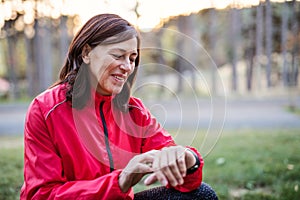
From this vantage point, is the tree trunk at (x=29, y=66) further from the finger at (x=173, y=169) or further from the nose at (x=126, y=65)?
the finger at (x=173, y=169)

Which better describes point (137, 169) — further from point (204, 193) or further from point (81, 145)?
point (204, 193)

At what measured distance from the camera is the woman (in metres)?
1.19

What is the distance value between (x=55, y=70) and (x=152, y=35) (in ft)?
35.1

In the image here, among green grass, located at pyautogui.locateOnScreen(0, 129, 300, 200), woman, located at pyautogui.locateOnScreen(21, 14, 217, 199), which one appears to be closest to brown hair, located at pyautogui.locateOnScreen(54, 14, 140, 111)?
woman, located at pyautogui.locateOnScreen(21, 14, 217, 199)

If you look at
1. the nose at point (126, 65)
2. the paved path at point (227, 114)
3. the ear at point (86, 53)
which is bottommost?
the paved path at point (227, 114)

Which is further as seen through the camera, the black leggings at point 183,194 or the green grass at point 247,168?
the green grass at point 247,168

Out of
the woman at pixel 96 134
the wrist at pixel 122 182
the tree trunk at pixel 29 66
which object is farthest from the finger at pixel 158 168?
the tree trunk at pixel 29 66

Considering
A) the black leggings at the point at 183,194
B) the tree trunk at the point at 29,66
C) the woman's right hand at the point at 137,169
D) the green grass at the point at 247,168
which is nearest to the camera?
the woman's right hand at the point at 137,169

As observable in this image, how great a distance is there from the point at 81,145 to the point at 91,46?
1.13ft

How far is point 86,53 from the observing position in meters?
1.41

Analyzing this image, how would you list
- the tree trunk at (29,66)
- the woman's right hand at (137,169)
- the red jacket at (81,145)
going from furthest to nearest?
the tree trunk at (29,66)
the red jacket at (81,145)
the woman's right hand at (137,169)

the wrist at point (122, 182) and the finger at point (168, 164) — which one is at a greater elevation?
the finger at point (168, 164)

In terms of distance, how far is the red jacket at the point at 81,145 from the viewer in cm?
125

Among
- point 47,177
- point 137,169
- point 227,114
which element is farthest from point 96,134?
point 227,114
